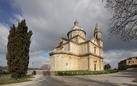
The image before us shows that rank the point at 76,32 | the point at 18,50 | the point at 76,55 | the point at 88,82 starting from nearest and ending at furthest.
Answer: the point at 88,82 → the point at 18,50 → the point at 76,55 → the point at 76,32

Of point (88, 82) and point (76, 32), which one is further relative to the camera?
point (76, 32)

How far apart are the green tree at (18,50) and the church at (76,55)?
17.7 meters

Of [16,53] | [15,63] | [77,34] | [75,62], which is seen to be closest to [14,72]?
[15,63]

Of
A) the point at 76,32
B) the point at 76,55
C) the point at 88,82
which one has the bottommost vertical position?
the point at 88,82

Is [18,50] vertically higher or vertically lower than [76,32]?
lower

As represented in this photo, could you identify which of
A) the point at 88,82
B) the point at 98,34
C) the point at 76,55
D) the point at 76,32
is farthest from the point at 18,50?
the point at 98,34

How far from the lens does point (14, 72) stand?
79.4ft

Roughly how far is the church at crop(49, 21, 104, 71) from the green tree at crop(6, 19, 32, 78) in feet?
58.1

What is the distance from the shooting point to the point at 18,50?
2494 centimetres

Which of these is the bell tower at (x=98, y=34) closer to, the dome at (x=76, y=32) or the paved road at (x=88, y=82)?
the dome at (x=76, y=32)

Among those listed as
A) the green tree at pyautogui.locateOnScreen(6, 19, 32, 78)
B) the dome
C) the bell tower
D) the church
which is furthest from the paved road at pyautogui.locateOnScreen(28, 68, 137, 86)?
the bell tower

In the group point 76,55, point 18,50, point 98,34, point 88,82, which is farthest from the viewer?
point 98,34

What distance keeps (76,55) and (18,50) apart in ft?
86.7

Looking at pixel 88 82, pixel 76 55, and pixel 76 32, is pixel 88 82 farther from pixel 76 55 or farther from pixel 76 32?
pixel 76 32
